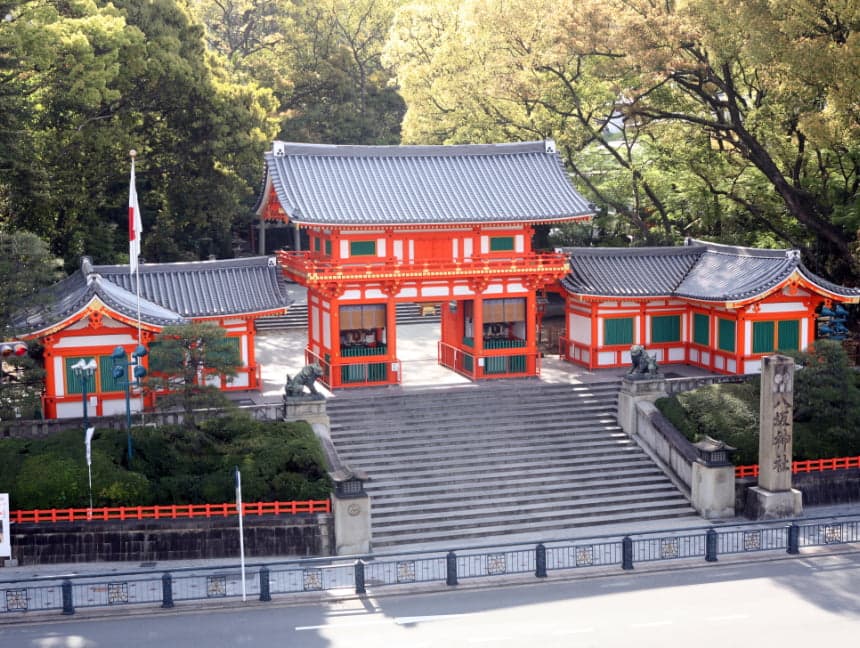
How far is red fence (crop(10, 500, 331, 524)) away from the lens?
85.9 ft

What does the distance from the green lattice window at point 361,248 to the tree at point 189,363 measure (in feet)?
27.1

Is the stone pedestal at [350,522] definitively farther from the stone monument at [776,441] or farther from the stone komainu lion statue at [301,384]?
the stone monument at [776,441]

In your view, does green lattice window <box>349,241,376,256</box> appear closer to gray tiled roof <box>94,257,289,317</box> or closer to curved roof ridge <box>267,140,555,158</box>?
gray tiled roof <box>94,257,289,317</box>

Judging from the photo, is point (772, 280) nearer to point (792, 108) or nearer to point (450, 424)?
point (792, 108)

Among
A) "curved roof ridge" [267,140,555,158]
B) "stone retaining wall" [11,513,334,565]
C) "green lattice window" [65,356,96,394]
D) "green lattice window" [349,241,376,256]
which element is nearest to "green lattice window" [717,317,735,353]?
"curved roof ridge" [267,140,555,158]

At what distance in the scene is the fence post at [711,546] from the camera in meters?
25.3

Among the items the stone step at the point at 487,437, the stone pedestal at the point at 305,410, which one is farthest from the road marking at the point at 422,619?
the stone pedestal at the point at 305,410

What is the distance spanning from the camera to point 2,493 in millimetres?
25609

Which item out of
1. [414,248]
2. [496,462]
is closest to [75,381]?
[414,248]

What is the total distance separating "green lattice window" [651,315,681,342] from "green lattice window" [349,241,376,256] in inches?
423

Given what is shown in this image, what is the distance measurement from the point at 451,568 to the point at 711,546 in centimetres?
650

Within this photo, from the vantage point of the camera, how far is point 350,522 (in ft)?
87.1

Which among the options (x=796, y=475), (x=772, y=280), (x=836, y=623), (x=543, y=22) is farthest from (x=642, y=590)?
(x=543, y=22)

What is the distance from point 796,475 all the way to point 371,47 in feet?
156
